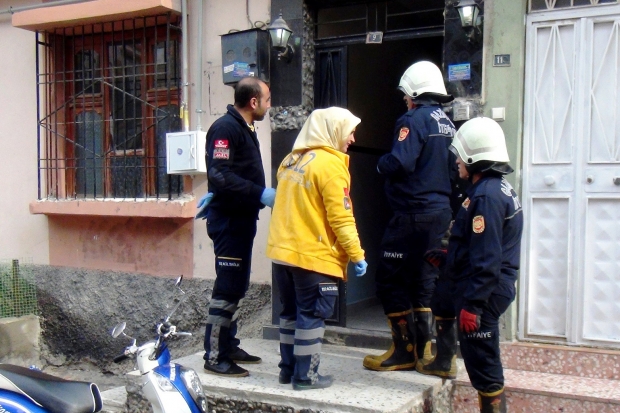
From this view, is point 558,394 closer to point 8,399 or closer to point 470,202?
point 470,202

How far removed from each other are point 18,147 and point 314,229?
4.64m

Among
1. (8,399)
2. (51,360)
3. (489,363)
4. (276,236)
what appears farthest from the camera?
(51,360)

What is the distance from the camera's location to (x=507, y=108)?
4816 millimetres

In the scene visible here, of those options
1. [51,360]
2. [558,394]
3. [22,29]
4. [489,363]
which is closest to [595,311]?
[558,394]

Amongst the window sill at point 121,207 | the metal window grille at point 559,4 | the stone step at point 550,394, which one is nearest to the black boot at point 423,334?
the stone step at point 550,394

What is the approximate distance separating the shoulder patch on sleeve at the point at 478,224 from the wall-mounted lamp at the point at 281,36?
2.63 m

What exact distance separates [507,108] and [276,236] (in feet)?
6.56

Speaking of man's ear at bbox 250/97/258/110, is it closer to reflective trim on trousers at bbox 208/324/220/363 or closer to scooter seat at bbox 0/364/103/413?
reflective trim on trousers at bbox 208/324/220/363

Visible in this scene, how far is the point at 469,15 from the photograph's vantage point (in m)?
4.79

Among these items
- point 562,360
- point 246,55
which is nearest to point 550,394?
point 562,360

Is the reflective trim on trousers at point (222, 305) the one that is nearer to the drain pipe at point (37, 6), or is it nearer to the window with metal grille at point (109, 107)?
the window with metal grille at point (109, 107)

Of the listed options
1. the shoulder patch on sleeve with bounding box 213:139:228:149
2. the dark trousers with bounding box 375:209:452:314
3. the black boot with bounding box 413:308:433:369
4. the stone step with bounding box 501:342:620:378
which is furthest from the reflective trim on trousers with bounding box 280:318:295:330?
the stone step with bounding box 501:342:620:378

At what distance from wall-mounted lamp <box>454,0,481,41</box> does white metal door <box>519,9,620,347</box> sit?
38 centimetres

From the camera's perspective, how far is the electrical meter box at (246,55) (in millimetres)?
5738
